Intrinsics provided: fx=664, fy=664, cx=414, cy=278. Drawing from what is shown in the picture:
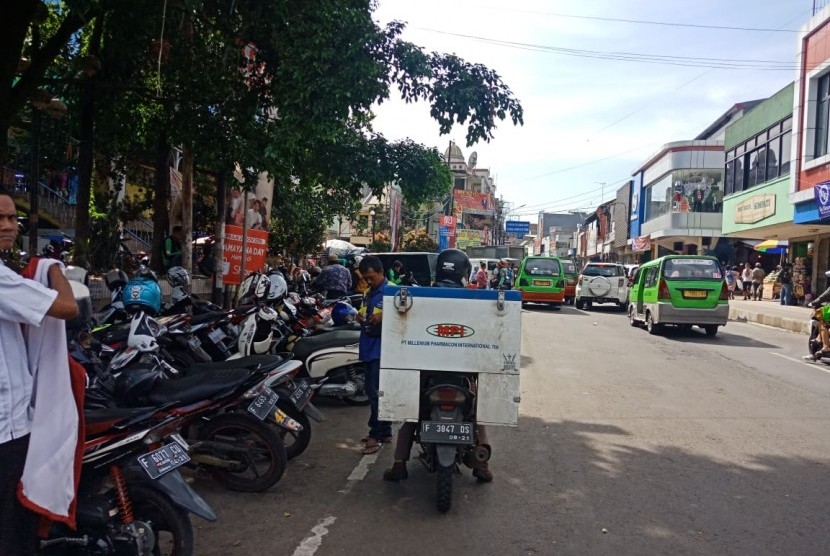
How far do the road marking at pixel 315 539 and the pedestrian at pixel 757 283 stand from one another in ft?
94.4

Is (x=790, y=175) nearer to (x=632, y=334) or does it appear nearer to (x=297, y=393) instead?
(x=632, y=334)

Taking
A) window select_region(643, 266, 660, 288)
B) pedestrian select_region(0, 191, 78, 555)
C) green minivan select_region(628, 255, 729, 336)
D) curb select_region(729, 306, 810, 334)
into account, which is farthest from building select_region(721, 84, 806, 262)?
pedestrian select_region(0, 191, 78, 555)

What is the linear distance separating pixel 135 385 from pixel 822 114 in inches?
928

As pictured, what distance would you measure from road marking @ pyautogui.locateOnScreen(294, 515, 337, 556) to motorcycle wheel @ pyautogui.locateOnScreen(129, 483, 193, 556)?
2.35 ft

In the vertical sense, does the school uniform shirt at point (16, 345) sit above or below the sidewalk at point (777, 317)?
above

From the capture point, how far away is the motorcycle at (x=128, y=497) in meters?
3.09

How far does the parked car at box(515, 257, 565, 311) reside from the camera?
21.8 metres

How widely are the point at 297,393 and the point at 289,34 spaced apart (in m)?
4.87

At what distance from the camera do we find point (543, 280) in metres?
21.9

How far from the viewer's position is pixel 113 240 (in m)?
11.3

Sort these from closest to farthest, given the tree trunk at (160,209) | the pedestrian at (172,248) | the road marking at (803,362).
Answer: the road marking at (803,362), the pedestrian at (172,248), the tree trunk at (160,209)

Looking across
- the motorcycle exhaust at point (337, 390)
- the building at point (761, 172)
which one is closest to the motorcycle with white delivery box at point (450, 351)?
the motorcycle exhaust at point (337, 390)

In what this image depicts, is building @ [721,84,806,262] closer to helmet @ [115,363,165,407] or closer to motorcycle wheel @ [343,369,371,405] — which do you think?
motorcycle wheel @ [343,369,371,405]

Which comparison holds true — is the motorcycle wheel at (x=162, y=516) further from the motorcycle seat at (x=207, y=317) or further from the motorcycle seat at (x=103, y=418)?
the motorcycle seat at (x=207, y=317)
